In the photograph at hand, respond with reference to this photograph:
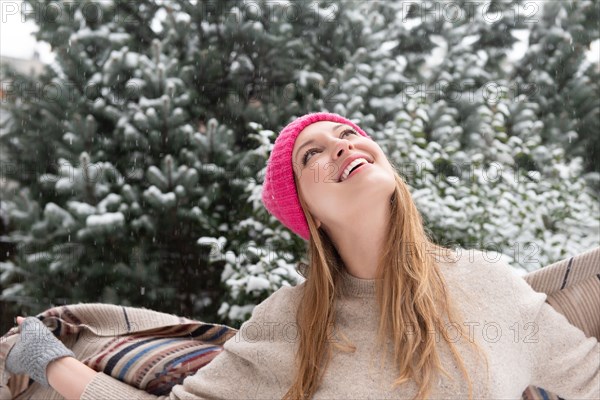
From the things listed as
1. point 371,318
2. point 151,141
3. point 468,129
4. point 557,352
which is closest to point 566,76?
point 468,129

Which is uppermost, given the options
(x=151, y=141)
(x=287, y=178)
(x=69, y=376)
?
(x=287, y=178)

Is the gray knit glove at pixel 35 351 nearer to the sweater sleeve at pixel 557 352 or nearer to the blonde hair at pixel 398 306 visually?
the blonde hair at pixel 398 306

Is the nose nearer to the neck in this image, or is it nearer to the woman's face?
the woman's face

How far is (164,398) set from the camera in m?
1.74

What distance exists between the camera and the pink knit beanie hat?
1.68 m

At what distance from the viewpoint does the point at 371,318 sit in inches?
62.0

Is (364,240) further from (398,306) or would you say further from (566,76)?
(566,76)

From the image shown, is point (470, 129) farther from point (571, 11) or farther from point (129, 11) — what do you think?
point (129, 11)

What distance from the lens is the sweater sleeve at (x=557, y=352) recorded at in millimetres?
1452

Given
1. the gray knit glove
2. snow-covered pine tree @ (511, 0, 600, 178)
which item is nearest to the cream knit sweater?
the gray knit glove

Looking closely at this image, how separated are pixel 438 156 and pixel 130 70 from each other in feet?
7.26

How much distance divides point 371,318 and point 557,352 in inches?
18.7

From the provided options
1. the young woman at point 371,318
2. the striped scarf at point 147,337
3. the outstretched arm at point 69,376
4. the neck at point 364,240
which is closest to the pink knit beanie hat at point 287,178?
the young woman at point 371,318

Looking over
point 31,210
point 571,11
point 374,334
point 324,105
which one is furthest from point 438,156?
point 31,210
